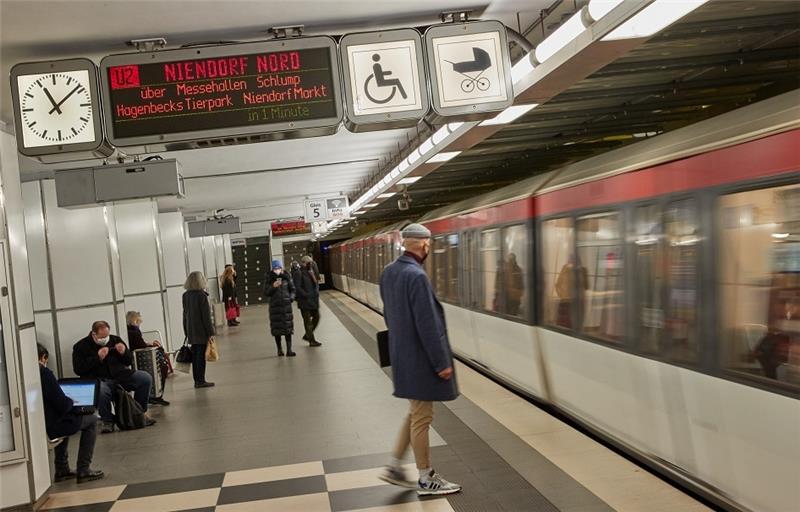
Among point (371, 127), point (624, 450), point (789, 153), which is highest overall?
point (371, 127)

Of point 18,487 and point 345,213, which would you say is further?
point 345,213

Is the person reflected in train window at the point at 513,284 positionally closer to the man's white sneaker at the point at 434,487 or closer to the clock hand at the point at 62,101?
the man's white sneaker at the point at 434,487

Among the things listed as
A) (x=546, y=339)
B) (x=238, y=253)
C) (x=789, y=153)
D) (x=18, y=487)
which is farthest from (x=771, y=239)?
(x=238, y=253)

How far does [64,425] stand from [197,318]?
5.07 meters

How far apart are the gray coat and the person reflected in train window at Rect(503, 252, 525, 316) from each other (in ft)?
12.0

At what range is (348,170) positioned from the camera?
16.5m

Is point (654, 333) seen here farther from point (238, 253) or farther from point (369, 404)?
point (238, 253)

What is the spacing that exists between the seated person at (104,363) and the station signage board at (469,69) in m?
4.73

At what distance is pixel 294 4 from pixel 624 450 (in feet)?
13.8

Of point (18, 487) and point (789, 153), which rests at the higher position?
point (789, 153)

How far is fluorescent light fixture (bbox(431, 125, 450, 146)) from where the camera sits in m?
9.44

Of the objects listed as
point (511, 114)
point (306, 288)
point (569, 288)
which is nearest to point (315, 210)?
point (306, 288)

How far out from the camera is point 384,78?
582cm

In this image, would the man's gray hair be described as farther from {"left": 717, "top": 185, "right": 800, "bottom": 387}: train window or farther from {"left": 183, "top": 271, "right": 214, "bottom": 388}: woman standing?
{"left": 717, "top": 185, "right": 800, "bottom": 387}: train window
